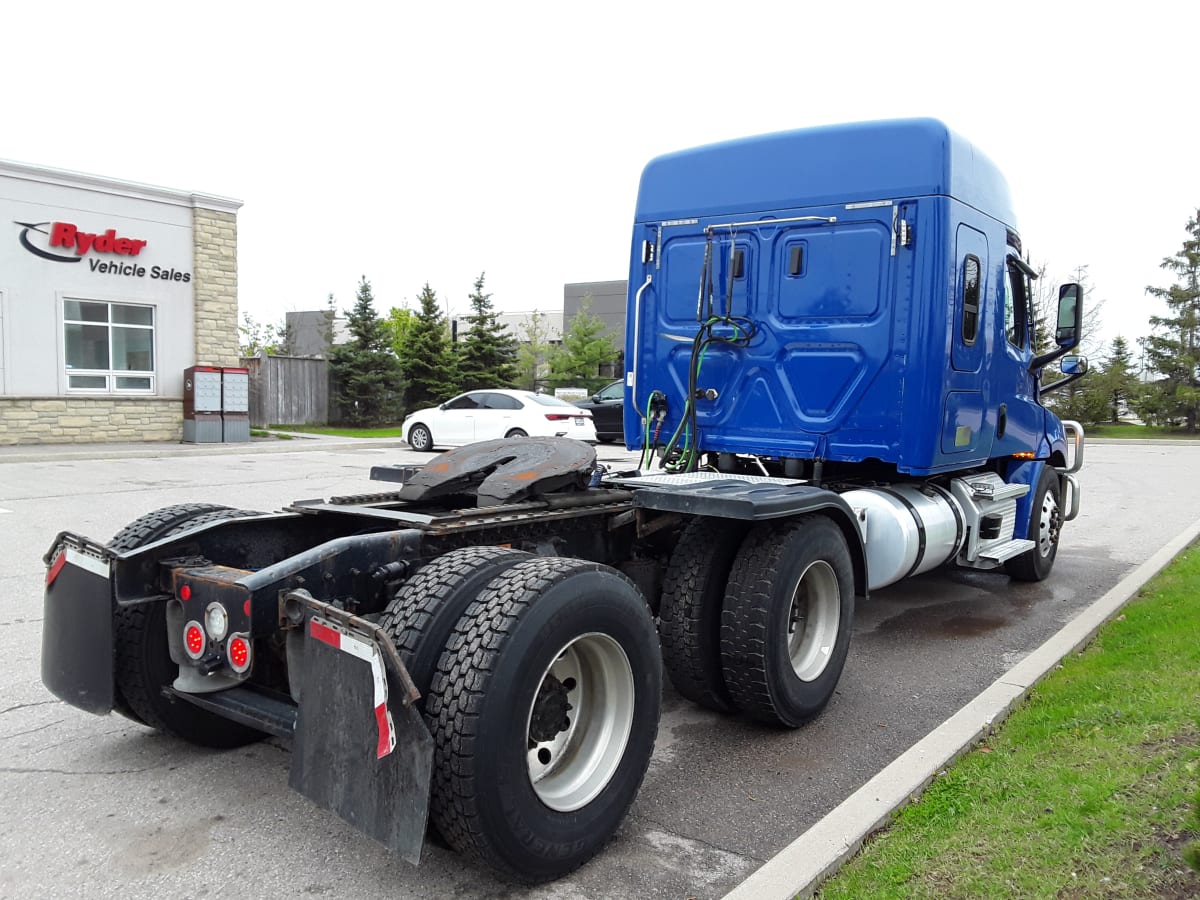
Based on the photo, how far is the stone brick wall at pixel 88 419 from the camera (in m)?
18.9

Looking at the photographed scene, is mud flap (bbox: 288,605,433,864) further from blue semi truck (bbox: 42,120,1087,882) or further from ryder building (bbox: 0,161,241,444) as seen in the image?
ryder building (bbox: 0,161,241,444)

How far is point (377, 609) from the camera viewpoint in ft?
11.3

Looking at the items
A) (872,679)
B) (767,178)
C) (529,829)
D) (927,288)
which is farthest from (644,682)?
(767,178)

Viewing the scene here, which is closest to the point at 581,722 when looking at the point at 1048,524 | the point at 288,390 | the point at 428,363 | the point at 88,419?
the point at 1048,524

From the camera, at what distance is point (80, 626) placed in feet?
11.5

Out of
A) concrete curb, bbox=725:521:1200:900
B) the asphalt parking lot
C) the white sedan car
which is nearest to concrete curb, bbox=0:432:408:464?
the white sedan car

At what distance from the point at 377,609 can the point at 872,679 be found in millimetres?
2994

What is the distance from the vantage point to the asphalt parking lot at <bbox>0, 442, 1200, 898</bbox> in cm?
303

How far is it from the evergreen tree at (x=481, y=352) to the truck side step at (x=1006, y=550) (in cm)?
2636

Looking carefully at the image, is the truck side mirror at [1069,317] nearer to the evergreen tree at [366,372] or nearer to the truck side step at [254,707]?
the truck side step at [254,707]

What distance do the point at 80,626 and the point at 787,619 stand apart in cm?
288

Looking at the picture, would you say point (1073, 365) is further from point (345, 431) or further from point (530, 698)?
point (345, 431)

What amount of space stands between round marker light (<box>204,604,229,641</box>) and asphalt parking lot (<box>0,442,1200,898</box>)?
741 millimetres

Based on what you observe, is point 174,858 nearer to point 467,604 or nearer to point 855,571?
point 467,604
